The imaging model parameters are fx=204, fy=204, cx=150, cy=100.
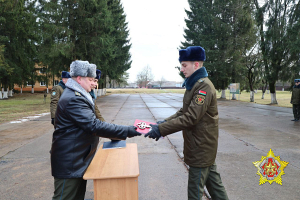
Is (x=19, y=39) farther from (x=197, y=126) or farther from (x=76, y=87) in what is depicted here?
(x=197, y=126)

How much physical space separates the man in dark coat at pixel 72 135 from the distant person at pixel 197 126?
26.7 inches

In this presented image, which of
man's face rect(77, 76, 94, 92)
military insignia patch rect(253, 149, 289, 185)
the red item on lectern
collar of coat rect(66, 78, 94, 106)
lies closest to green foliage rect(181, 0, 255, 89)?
military insignia patch rect(253, 149, 289, 185)

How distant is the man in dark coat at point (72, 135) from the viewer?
6.47 ft

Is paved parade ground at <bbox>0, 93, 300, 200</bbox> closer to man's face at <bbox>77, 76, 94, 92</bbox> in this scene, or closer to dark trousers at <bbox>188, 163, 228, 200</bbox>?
dark trousers at <bbox>188, 163, 228, 200</bbox>

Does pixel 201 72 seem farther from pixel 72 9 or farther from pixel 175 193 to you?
pixel 72 9

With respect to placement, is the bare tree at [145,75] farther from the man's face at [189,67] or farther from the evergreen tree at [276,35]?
the man's face at [189,67]

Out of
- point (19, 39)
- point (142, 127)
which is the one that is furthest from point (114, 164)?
point (19, 39)

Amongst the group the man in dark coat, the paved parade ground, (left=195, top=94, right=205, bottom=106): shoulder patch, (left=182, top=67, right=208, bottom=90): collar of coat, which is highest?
(left=182, top=67, right=208, bottom=90): collar of coat

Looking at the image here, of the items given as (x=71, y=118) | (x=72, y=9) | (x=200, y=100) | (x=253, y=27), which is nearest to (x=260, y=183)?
(x=200, y=100)

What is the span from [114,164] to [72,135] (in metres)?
0.53

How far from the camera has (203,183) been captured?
7.58ft

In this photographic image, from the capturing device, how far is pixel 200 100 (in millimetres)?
2217

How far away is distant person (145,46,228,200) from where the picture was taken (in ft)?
7.32

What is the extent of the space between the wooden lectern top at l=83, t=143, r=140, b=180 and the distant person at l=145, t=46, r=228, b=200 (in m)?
0.37
